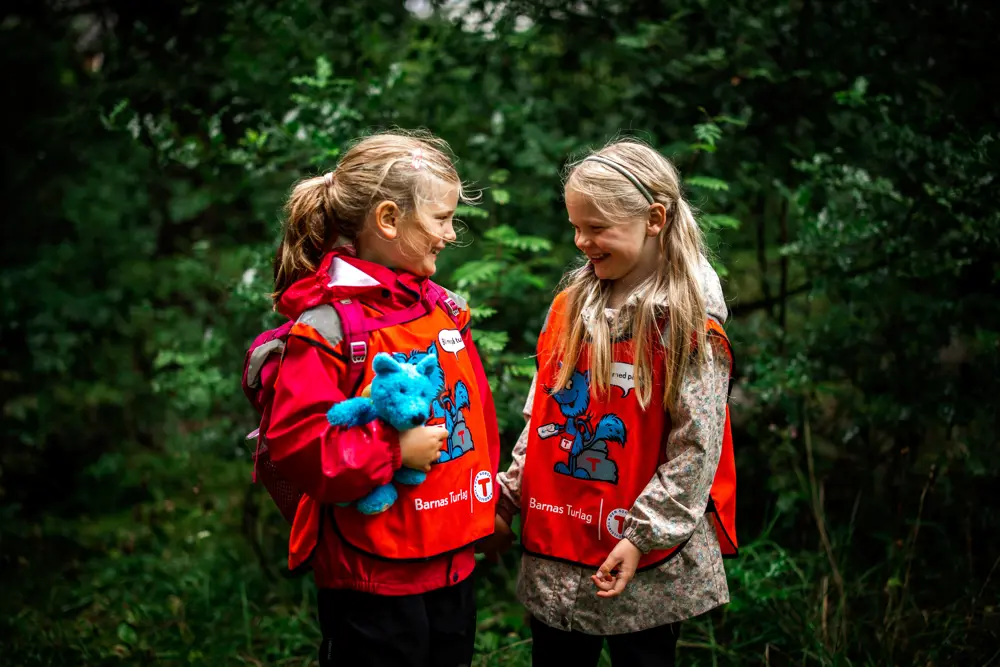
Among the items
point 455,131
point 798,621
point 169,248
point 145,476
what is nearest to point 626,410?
point 798,621

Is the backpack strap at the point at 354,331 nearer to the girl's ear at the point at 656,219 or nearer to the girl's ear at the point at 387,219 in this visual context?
the girl's ear at the point at 387,219

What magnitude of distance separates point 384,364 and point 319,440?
23 cm

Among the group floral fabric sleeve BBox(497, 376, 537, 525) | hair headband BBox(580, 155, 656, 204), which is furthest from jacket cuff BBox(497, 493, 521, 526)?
hair headband BBox(580, 155, 656, 204)

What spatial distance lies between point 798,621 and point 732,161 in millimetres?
1781

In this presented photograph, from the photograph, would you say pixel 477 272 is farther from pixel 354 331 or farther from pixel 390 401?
pixel 390 401

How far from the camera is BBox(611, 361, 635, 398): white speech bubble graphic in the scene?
2.04 m

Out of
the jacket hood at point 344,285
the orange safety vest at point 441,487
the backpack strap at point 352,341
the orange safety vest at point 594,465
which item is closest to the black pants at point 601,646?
the orange safety vest at point 594,465

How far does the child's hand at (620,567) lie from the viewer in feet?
6.37

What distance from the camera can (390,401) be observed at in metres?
1.82

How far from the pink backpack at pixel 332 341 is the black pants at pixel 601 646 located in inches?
30.0

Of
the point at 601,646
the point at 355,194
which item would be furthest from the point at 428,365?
the point at 601,646

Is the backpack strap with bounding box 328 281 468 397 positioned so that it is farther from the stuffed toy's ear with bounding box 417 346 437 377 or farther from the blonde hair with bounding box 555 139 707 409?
the blonde hair with bounding box 555 139 707 409

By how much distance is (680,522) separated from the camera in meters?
1.95

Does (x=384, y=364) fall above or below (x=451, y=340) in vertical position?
above
